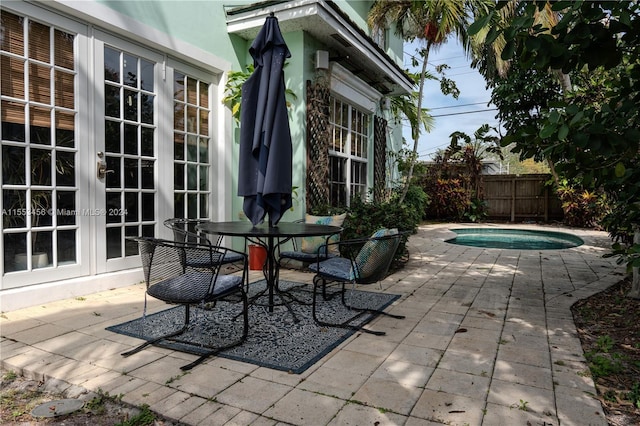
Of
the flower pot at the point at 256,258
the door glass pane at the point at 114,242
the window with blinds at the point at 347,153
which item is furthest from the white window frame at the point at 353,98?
the door glass pane at the point at 114,242

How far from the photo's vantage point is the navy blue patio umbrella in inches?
125

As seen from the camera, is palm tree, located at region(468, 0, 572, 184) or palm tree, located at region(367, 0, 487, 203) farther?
palm tree, located at region(367, 0, 487, 203)

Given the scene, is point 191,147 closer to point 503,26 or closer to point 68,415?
point 68,415

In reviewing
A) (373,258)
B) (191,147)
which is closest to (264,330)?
(373,258)

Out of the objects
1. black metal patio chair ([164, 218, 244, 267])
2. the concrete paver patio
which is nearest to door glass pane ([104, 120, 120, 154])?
black metal patio chair ([164, 218, 244, 267])

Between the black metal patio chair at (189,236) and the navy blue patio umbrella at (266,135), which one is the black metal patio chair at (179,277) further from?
the navy blue patio umbrella at (266,135)

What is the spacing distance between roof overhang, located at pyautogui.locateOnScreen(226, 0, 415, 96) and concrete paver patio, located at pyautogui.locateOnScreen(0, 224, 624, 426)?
324 centimetres

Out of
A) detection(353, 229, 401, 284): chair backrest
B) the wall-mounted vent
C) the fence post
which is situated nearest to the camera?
detection(353, 229, 401, 284): chair backrest

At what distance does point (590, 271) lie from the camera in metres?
5.40

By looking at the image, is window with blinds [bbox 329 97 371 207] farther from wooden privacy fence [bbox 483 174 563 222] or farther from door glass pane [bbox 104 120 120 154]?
wooden privacy fence [bbox 483 174 563 222]

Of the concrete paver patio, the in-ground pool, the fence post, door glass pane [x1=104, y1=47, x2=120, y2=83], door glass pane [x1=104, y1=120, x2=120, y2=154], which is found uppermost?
door glass pane [x1=104, y1=47, x2=120, y2=83]

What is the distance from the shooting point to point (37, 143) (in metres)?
3.59

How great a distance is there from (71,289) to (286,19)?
3.90 metres

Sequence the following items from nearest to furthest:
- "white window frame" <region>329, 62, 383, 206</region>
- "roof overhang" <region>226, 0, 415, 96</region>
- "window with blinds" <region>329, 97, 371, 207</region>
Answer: "roof overhang" <region>226, 0, 415, 96</region> < "white window frame" <region>329, 62, 383, 206</region> < "window with blinds" <region>329, 97, 371, 207</region>
